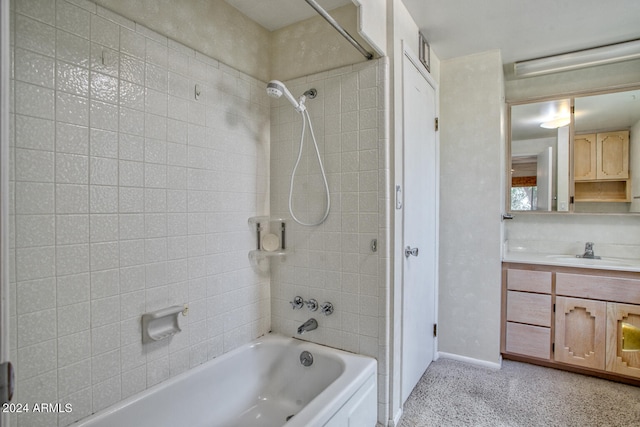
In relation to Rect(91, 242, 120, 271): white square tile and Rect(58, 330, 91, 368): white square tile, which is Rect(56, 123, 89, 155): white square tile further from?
Rect(58, 330, 91, 368): white square tile

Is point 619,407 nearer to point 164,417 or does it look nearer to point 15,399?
point 164,417

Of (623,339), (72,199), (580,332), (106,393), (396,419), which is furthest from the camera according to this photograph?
(580,332)

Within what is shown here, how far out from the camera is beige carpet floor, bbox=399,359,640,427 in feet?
6.43

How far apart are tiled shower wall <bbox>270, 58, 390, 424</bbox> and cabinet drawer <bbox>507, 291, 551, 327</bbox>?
1.41 meters

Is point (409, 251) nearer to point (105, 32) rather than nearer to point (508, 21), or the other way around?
point (508, 21)

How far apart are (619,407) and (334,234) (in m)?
2.11

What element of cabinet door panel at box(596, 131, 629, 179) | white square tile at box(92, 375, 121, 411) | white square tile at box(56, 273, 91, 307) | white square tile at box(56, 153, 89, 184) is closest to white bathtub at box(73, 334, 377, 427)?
white square tile at box(92, 375, 121, 411)

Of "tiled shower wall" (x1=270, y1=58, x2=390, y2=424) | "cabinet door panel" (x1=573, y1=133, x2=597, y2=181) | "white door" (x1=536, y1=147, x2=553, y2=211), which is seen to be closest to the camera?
"tiled shower wall" (x1=270, y1=58, x2=390, y2=424)

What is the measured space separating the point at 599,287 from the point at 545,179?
0.94 m

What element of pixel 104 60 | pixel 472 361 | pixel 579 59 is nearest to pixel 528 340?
pixel 472 361

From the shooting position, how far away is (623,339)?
2303 mm

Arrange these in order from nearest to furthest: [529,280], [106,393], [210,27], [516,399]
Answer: [106,393] → [210,27] → [516,399] → [529,280]

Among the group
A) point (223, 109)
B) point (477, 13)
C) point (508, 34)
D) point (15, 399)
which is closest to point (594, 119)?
point (508, 34)

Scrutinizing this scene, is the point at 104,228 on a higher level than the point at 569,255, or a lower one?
higher
